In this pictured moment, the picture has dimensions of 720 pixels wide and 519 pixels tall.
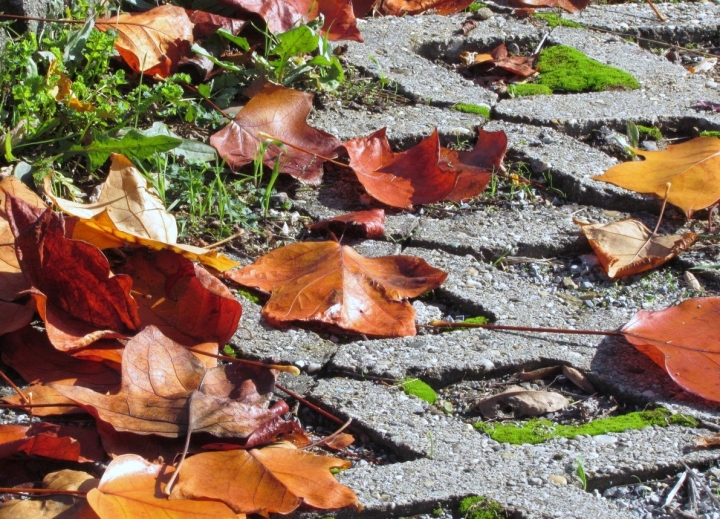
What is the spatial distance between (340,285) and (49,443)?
2.05 ft

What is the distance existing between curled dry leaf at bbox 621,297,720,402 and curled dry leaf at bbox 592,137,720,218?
0.43m

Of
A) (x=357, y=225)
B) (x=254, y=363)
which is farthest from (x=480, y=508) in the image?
(x=357, y=225)

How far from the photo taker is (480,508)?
1.38 m

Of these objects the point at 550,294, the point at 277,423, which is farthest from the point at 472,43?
the point at 277,423

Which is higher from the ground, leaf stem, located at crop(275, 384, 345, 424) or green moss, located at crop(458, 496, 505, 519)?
green moss, located at crop(458, 496, 505, 519)

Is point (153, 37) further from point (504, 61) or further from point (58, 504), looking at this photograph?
point (58, 504)

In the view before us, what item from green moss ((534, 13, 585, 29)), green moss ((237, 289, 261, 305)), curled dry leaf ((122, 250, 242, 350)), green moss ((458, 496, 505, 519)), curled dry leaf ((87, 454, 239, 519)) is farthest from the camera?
green moss ((534, 13, 585, 29))

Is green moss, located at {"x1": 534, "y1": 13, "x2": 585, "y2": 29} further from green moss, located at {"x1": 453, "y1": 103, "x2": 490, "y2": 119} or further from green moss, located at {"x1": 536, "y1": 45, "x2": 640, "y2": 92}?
green moss, located at {"x1": 453, "y1": 103, "x2": 490, "y2": 119}

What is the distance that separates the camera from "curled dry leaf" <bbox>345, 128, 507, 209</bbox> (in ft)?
7.39

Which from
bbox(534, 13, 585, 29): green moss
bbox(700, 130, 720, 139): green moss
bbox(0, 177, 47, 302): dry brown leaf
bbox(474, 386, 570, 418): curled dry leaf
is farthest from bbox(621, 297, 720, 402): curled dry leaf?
bbox(534, 13, 585, 29): green moss

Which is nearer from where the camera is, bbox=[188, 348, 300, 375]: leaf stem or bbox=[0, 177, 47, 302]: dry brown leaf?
bbox=[188, 348, 300, 375]: leaf stem

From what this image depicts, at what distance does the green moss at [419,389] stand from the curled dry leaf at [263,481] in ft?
0.91

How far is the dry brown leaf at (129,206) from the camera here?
1824 mm

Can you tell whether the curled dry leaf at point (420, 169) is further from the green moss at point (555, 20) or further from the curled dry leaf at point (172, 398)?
the green moss at point (555, 20)
